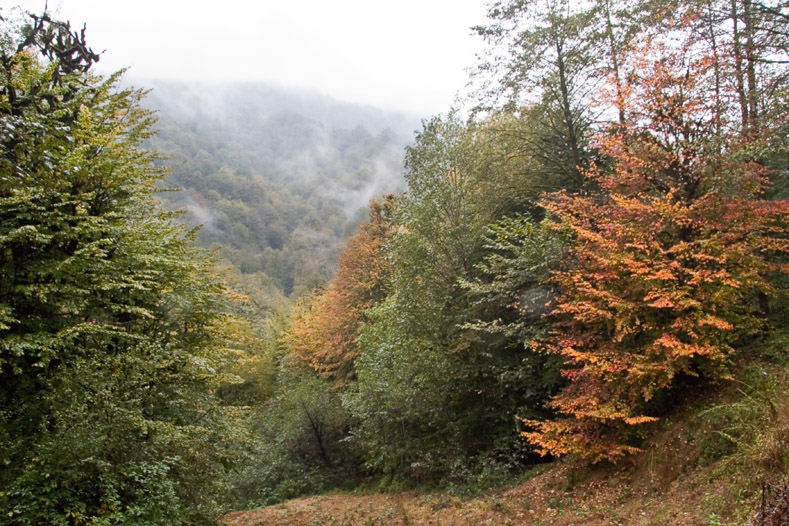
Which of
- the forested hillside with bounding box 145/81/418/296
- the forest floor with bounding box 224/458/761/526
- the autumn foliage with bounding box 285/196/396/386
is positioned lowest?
the forest floor with bounding box 224/458/761/526

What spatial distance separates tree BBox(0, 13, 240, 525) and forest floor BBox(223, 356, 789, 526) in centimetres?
527

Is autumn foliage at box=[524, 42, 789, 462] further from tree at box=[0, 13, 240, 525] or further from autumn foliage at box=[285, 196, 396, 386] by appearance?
autumn foliage at box=[285, 196, 396, 386]

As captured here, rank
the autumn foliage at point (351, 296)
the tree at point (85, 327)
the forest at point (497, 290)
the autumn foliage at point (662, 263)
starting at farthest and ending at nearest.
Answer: the autumn foliage at point (351, 296) → the autumn foliage at point (662, 263) → the forest at point (497, 290) → the tree at point (85, 327)

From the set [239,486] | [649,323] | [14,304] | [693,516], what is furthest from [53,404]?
[239,486]

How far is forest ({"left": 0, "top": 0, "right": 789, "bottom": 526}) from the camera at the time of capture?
6438mm

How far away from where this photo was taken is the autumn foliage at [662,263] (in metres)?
7.39

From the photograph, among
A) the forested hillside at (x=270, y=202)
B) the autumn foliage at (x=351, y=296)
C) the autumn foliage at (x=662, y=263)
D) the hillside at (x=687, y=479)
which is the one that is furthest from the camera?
the forested hillside at (x=270, y=202)

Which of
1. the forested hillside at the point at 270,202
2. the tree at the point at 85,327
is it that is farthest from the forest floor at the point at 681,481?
the forested hillside at the point at 270,202

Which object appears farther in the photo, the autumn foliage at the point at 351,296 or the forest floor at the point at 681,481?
the autumn foliage at the point at 351,296

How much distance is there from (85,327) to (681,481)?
9179 millimetres

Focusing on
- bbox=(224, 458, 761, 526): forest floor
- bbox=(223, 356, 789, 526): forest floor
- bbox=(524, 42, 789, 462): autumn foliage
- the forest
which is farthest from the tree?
bbox=(524, 42, 789, 462): autumn foliage

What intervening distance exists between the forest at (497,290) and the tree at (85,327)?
1.9 inches

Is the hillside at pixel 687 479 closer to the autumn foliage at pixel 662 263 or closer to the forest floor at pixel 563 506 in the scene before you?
the forest floor at pixel 563 506

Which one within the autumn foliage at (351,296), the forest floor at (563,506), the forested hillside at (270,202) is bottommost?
the forest floor at (563,506)
